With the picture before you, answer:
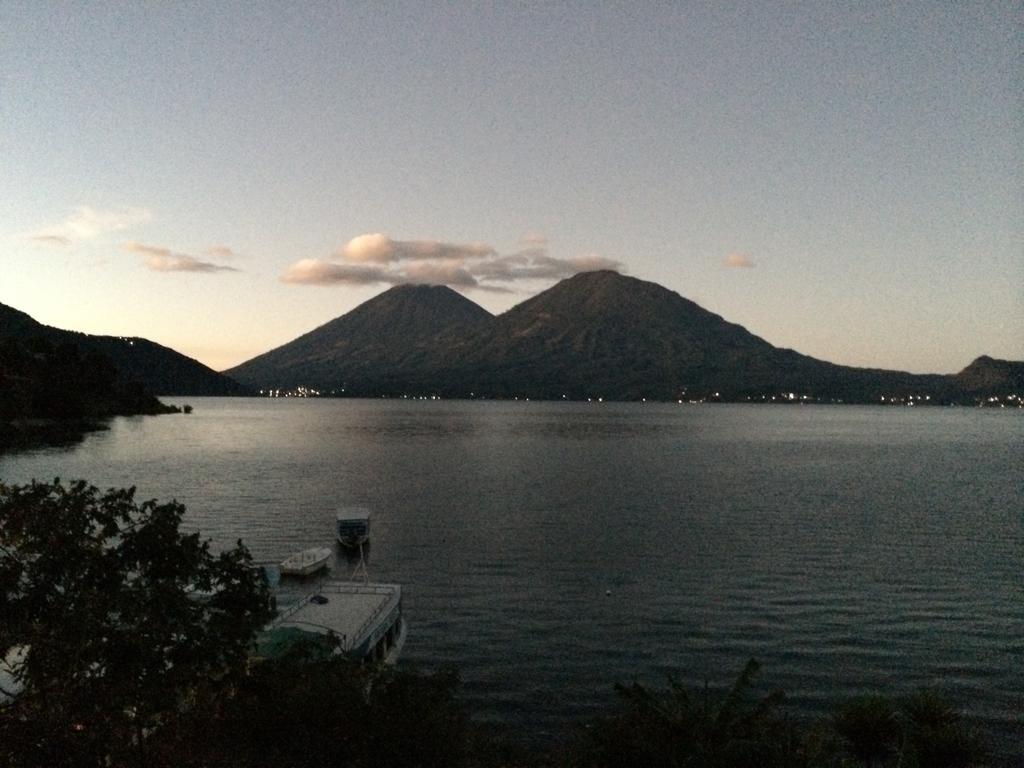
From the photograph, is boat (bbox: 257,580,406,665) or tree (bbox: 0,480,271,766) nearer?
tree (bbox: 0,480,271,766)

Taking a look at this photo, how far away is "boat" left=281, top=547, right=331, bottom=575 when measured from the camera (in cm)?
4847

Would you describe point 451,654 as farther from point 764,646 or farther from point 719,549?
point 719,549

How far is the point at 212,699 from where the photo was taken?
62.6ft

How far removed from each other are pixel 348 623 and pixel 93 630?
18350mm

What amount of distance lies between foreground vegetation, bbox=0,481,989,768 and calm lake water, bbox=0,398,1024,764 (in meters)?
6.69

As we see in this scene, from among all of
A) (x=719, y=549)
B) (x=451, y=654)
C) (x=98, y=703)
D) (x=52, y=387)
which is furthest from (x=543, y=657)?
(x=52, y=387)

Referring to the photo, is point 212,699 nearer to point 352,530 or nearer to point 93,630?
point 93,630

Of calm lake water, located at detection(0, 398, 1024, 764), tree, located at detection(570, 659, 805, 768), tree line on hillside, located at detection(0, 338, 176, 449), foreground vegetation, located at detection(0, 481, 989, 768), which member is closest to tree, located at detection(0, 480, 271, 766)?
foreground vegetation, located at detection(0, 481, 989, 768)

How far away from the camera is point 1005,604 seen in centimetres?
4209

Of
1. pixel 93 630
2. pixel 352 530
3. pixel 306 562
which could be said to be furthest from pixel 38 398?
pixel 93 630

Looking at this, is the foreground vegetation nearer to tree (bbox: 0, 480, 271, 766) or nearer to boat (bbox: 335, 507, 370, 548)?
tree (bbox: 0, 480, 271, 766)

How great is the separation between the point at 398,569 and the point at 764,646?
2418cm

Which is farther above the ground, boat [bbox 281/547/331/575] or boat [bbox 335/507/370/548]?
boat [bbox 335/507/370/548]

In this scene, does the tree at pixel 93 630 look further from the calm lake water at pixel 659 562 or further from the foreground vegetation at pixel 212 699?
the calm lake water at pixel 659 562
